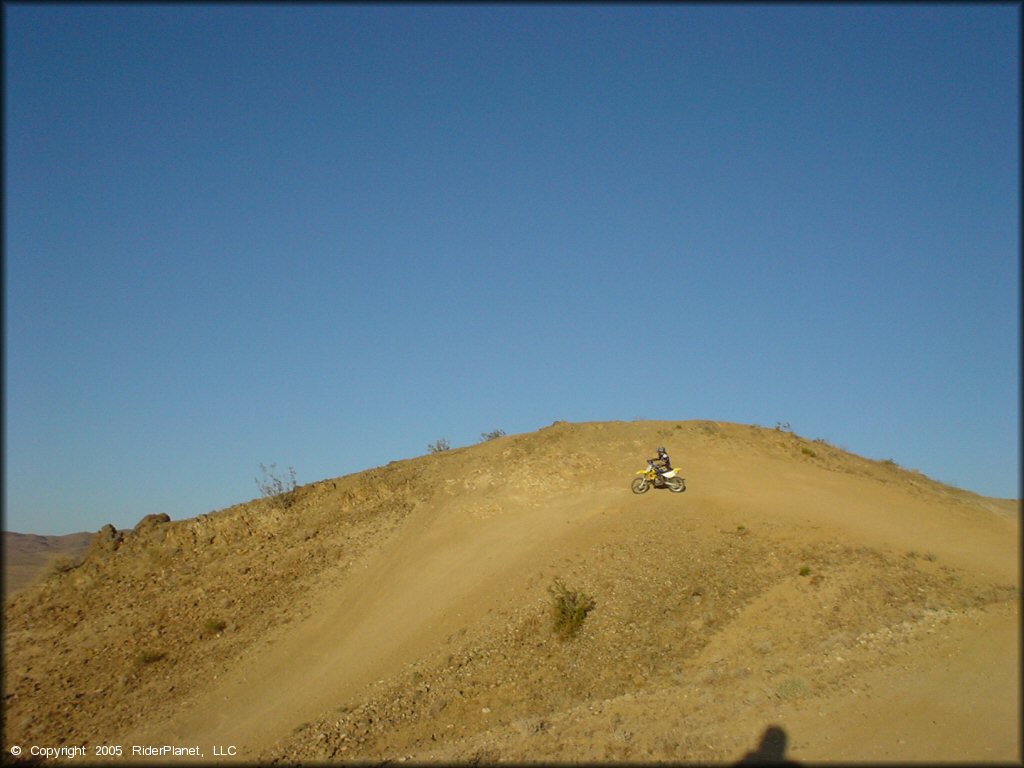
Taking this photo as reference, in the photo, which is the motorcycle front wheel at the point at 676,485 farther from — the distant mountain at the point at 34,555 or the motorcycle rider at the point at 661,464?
the distant mountain at the point at 34,555

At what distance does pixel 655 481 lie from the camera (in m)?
22.9

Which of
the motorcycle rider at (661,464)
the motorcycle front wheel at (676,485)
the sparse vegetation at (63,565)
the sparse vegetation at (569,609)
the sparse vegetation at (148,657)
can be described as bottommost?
the sparse vegetation at (148,657)

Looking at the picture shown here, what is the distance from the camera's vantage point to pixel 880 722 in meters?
11.5

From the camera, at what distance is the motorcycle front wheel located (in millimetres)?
22609

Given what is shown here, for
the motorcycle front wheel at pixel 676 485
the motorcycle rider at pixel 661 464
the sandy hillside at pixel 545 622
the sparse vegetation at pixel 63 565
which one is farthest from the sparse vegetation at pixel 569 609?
the sparse vegetation at pixel 63 565

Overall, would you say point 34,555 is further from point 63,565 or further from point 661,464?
point 661,464

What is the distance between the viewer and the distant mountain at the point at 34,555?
824 inches

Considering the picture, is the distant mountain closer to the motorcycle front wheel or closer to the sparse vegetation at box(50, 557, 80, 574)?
the sparse vegetation at box(50, 557, 80, 574)

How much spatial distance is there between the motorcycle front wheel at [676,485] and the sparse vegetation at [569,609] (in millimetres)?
6215

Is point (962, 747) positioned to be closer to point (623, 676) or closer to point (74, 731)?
point (623, 676)

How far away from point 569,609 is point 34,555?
18.7m

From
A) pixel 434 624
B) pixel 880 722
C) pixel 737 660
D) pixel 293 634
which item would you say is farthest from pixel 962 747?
pixel 293 634

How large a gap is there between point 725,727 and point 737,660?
2.69m

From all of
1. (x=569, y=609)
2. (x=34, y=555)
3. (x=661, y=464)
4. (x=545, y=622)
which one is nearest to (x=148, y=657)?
(x=34, y=555)
